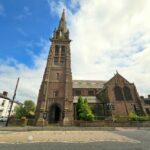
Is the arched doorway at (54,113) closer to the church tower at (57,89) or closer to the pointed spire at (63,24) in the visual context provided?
the church tower at (57,89)

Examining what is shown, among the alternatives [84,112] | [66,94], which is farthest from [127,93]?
[66,94]

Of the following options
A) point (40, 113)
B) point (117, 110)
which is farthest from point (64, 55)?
point (117, 110)

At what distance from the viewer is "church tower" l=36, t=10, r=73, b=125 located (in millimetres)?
30891

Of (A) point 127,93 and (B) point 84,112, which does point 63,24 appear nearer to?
(A) point 127,93

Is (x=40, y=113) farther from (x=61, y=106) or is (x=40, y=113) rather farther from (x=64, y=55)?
(x=64, y=55)

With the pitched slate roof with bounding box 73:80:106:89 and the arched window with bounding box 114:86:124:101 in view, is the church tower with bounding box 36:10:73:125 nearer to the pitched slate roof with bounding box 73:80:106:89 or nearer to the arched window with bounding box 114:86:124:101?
the pitched slate roof with bounding box 73:80:106:89

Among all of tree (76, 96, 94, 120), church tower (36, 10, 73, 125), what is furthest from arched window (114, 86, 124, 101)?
church tower (36, 10, 73, 125)

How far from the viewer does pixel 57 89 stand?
1345 inches

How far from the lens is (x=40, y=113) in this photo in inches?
1194

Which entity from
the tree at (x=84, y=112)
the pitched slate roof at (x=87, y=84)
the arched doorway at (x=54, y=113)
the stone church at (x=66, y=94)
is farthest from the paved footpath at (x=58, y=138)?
the pitched slate roof at (x=87, y=84)

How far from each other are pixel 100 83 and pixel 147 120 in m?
23.2

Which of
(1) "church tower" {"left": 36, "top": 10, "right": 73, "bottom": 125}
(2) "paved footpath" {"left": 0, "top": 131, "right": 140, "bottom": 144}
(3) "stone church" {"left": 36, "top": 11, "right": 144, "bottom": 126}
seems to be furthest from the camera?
(3) "stone church" {"left": 36, "top": 11, "right": 144, "bottom": 126}

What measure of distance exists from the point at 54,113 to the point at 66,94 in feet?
19.3

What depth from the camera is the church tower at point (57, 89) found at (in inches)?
1216
